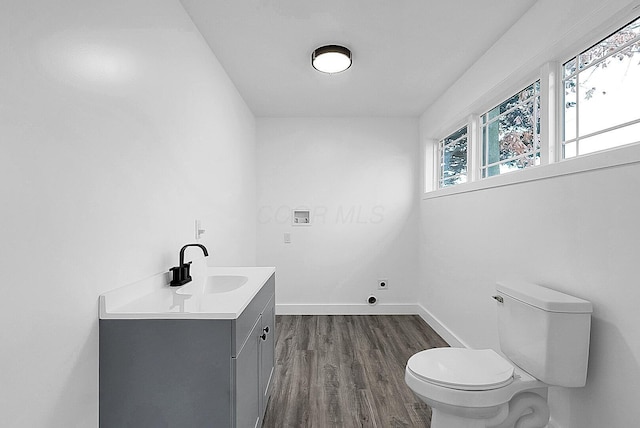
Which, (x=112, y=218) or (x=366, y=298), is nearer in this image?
(x=112, y=218)

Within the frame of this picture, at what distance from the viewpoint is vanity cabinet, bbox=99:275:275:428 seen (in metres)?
1.34

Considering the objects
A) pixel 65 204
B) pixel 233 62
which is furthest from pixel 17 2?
pixel 233 62

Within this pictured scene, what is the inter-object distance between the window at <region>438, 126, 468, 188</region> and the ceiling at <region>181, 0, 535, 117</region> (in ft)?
1.63

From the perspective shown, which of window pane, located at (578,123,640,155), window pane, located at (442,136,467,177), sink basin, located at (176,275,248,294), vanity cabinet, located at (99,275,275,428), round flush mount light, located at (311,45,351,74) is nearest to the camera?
vanity cabinet, located at (99,275,275,428)

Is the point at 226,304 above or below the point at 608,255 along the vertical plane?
below

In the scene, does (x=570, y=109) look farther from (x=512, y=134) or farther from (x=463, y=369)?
(x=463, y=369)

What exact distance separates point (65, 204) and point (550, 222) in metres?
2.16

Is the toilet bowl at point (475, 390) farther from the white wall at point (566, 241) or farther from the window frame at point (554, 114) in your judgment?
the window frame at point (554, 114)

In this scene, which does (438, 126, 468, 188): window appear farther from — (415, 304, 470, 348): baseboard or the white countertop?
the white countertop

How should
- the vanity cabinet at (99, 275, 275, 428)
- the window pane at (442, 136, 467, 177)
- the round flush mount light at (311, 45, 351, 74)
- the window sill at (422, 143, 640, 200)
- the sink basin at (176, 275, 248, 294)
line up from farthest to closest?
the window pane at (442, 136, 467, 177), the round flush mount light at (311, 45, 351, 74), the sink basin at (176, 275, 248, 294), the window sill at (422, 143, 640, 200), the vanity cabinet at (99, 275, 275, 428)

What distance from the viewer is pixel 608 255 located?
5.19 ft

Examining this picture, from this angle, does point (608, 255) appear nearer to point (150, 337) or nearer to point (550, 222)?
point (550, 222)

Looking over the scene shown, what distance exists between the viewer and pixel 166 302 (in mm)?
1569

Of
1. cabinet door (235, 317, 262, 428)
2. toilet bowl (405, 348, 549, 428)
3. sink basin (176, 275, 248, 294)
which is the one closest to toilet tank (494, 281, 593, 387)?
toilet bowl (405, 348, 549, 428)
